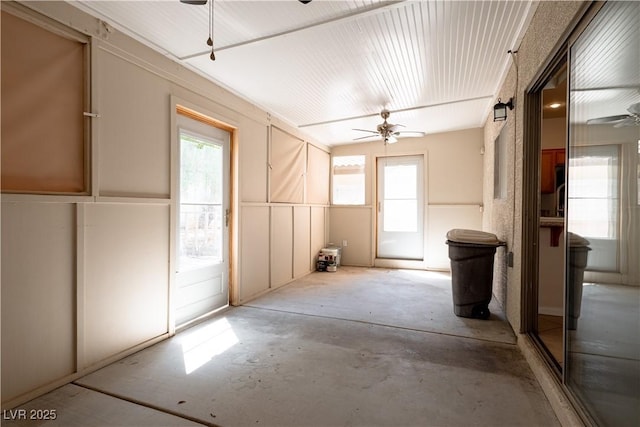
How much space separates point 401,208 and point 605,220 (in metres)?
4.57

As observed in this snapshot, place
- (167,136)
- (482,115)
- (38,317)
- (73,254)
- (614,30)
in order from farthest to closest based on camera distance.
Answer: (482,115) < (167,136) < (73,254) < (38,317) < (614,30)

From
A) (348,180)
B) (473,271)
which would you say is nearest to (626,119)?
(473,271)

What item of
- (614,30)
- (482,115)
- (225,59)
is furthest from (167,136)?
(482,115)

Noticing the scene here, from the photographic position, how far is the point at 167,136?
→ 2660 mm

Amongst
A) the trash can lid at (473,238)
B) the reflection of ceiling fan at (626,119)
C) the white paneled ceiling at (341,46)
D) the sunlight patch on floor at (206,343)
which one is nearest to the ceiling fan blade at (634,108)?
the reflection of ceiling fan at (626,119)

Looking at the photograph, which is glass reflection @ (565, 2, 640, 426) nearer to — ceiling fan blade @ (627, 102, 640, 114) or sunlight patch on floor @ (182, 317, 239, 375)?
ceiling fan blade @ (627, 102, 640, 114)

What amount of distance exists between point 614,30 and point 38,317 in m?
3.32

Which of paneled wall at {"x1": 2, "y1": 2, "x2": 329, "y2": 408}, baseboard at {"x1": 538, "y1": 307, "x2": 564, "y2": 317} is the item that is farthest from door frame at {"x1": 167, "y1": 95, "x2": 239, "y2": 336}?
baseboard at {"x1": 538, "y1": 307, "x2": 564, "y2": 317}

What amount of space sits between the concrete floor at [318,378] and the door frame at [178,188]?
446mm

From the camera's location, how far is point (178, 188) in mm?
2795

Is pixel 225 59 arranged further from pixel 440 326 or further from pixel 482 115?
pixel 482 115

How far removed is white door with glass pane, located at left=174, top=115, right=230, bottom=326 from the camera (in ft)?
9.64

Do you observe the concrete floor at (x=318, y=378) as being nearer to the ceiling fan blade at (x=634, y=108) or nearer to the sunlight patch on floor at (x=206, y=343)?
the sunlight patch on floor at (x=206, y=343)

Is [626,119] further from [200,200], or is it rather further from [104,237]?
[200,200]
